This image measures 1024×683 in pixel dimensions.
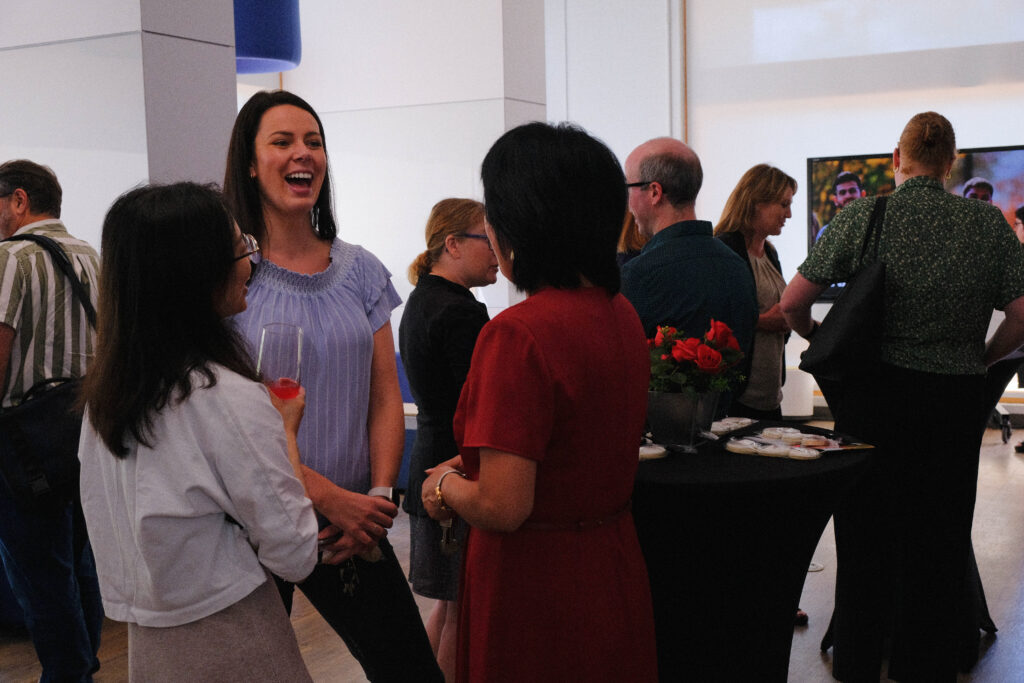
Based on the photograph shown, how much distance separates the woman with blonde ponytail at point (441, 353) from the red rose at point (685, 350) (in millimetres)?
657

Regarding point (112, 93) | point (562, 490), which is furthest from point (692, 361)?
point (112, 93)

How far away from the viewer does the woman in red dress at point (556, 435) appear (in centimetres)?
148

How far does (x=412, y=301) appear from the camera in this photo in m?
2.86

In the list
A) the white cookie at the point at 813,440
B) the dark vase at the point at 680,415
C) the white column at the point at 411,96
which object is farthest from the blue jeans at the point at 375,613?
the white column at the point at 411,96

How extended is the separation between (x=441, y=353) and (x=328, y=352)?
2.88ft

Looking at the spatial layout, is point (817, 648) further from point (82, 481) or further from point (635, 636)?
point (82, 481)

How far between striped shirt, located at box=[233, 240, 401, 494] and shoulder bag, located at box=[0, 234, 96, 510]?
1.06 metres

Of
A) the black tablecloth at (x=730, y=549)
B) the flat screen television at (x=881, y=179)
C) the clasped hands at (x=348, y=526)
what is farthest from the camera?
the flat screen television at (x=881, y=179)

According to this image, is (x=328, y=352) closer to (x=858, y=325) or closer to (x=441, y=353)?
(x=441, y=353)

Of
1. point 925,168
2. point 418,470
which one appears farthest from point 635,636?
point 925,168

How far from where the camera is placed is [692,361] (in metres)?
2.29

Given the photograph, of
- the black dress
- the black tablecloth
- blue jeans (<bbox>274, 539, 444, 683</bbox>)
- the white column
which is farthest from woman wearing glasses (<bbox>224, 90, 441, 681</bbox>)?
the white column

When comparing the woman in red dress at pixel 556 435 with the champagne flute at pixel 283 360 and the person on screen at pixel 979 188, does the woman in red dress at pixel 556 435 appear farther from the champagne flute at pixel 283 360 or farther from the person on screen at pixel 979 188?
the person on screen at pixel 979 188

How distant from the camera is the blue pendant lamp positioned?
16.7 ft
